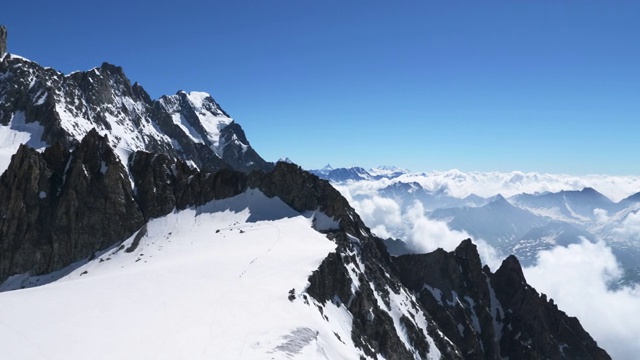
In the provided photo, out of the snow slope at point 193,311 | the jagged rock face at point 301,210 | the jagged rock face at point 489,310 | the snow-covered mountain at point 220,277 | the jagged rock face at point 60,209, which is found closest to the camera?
the snow slope at point 193,311

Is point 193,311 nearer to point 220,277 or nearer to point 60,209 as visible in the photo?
point 220,277

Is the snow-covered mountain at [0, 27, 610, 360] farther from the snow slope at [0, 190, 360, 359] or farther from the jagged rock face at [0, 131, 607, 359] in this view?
the jagged rock face at [0, 131, 607, 359]

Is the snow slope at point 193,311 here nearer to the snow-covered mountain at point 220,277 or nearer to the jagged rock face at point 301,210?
the snow-covered mountain at point 220,277

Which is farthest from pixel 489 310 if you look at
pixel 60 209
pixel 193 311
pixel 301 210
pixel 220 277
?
pixel 60 209

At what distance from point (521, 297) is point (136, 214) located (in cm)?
12067

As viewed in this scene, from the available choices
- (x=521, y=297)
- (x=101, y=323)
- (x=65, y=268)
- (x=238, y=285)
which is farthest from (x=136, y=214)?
(x=521, y=297)

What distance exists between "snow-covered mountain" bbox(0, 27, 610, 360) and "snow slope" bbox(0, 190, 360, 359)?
Result: 9.5 inches

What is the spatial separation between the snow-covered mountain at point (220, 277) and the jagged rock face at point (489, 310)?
1.39 feet

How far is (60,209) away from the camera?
103062 millimetres

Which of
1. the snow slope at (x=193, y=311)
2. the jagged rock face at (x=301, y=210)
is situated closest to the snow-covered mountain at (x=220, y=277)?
the snow slope at (x=193, y=311)

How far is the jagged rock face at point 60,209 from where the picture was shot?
98.7m

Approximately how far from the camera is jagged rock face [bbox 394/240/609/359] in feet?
394

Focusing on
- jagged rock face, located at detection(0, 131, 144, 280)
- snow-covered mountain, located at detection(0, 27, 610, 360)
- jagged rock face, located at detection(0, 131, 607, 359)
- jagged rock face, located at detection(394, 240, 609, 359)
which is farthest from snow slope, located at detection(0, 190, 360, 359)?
jagged rock face, located at detection(394, 240, 609, 359)

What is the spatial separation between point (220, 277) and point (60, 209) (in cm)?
6522
